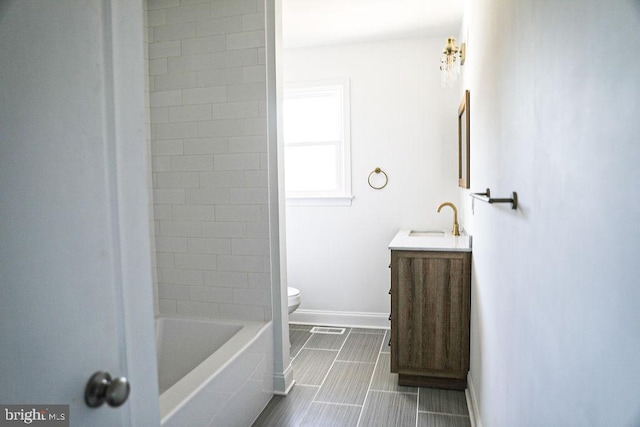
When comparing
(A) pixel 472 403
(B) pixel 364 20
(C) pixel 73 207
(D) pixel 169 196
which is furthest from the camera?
(B) pixel 364 20

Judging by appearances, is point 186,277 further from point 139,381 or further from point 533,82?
point 533,82

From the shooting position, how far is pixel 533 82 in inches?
43.9

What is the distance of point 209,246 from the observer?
2826mm

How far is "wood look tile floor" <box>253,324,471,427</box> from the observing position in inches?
97.1

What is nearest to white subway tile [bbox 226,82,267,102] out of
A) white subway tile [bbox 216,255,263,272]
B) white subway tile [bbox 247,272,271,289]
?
white subway tile [bbox 216,255,263,272]

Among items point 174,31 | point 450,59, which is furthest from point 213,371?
point 450,59

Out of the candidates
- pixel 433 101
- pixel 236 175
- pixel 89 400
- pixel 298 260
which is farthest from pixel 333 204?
pixel 89 400

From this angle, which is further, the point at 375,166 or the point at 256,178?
the point at 375,166

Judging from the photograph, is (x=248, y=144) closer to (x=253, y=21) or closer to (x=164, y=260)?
(x=253, y=21)

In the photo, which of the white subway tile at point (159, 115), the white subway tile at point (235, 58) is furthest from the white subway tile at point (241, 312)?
the white subway tile at point (235, 58)

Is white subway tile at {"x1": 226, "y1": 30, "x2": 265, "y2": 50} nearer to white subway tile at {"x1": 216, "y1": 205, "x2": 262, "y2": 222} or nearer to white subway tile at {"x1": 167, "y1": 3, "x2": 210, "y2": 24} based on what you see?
white subway tile at {"x1": 167, "y1": 3, "x2": 210, "y2": 24}

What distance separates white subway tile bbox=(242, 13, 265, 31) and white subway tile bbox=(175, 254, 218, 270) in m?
1.40

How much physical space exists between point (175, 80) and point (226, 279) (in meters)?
1.28

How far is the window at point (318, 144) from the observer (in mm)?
4055
